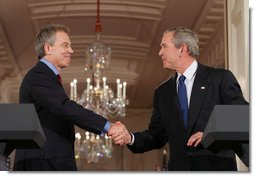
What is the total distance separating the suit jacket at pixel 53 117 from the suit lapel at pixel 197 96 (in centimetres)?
50

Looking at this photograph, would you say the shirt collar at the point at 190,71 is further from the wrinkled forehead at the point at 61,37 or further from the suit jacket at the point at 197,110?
the wrinkled forehead at the point at 61,37

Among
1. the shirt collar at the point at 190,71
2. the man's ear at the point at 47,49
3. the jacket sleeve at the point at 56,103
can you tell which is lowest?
the jacket sleeve at the point at 56,103

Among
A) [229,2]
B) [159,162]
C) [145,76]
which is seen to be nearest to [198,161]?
[229,2]

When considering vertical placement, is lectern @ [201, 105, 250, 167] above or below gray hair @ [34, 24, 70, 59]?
below

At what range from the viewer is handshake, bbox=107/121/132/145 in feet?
13.5

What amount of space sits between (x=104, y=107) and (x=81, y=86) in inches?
186

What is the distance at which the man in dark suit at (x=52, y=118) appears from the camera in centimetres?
374

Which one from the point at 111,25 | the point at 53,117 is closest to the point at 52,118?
the point at 53,117

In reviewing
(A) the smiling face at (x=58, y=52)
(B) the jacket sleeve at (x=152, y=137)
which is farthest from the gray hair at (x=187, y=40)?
(A) the smiling face at (x=58, y=52)

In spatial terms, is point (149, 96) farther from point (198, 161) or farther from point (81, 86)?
point (198, 161)

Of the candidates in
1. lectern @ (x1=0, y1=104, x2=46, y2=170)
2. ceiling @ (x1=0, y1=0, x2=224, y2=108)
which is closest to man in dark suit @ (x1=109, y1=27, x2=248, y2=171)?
lectern @ (x1=0, y1=104, x2=46, y2=170)

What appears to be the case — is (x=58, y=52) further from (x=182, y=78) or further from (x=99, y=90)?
(x=99, y=90)

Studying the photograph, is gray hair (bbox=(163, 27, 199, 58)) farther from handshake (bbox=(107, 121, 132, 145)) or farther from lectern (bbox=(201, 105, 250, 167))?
lectern (bbox=(201, 105, 250, 167))

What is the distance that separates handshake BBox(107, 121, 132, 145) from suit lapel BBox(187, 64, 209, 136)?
16.5 inches
